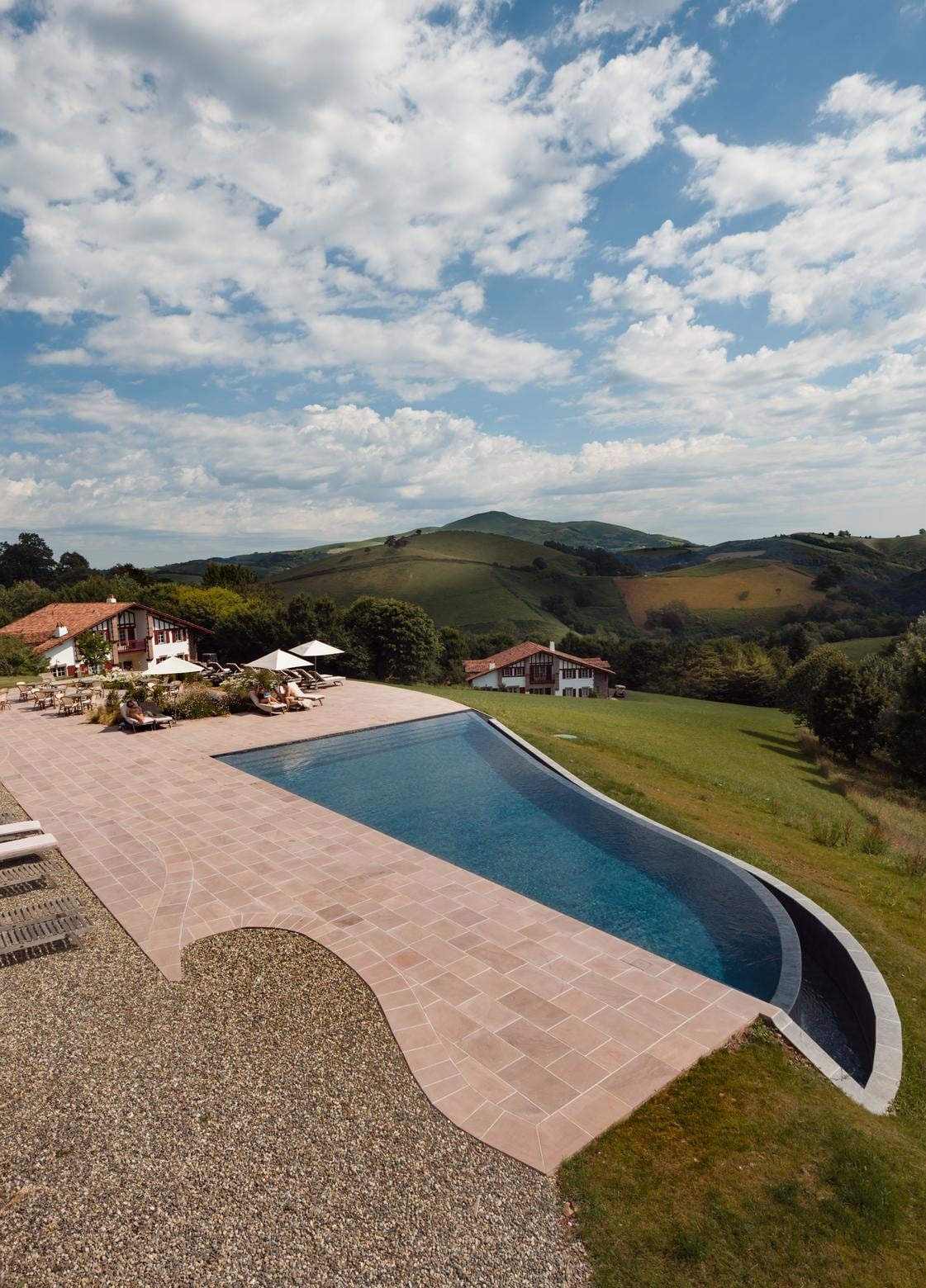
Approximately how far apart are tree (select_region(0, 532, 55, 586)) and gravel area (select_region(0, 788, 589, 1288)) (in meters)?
96.4

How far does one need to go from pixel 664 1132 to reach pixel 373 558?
→ 130m

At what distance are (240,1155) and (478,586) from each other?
358 feet

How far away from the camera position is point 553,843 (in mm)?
10398

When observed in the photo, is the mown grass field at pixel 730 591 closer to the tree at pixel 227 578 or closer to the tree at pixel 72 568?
the tree at pixel 227 578

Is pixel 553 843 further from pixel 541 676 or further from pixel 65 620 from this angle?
pixel 541 676

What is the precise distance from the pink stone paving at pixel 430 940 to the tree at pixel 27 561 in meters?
89.6

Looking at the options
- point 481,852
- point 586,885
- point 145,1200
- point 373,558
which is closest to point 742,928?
point 586,885

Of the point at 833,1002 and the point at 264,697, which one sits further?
the point at 264,697

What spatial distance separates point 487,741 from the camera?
17531 mm

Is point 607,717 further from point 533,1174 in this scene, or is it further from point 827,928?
point 533,1174

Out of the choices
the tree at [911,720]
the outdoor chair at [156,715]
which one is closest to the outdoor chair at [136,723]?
the outdoor chair at [156,715]

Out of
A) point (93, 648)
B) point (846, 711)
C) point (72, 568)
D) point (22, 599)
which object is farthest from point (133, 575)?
point (846, 711)

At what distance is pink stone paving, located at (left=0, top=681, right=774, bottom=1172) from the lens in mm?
4980

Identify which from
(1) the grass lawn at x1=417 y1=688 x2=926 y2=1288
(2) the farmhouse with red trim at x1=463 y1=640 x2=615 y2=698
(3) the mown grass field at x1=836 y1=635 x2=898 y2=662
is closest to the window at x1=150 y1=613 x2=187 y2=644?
(2) the farmhouse with red trim at x1=463 y1=640 x2=615 y2=698
